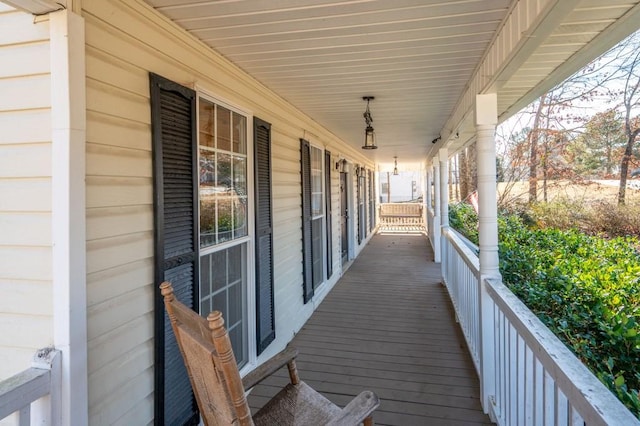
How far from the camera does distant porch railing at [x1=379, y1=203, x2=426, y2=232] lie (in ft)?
46.6

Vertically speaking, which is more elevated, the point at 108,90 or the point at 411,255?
the point at 108,90

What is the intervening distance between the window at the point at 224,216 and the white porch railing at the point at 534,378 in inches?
69.5

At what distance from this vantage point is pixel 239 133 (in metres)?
2.69

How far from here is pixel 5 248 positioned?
55.2 inches

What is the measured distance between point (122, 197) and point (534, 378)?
197cm

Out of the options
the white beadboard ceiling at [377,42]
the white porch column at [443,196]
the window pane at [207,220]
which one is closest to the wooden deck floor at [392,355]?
the white porch column at [443,196]

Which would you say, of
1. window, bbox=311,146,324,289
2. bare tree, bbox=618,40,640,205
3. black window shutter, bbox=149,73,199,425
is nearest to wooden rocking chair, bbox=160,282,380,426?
black window shutter, bbox=149,73,199,425

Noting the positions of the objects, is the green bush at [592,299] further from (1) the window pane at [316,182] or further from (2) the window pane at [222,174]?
(1) the window pane at [316,182]

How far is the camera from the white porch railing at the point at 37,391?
1.15 m

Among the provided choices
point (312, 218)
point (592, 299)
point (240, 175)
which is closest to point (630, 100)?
point (312, 218)

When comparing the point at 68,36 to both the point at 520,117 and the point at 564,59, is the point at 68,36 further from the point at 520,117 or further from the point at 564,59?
the point at 520,117

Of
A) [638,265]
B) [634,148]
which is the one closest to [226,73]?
[638,265]

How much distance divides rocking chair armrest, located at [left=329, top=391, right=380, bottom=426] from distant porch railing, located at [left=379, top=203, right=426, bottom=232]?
41.3 feet

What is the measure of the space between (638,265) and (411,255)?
18.4ft
